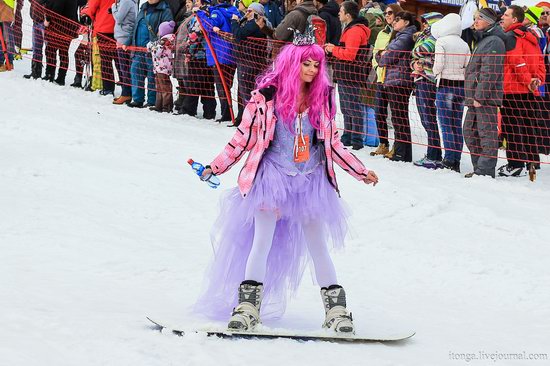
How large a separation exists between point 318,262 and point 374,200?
3783 mm

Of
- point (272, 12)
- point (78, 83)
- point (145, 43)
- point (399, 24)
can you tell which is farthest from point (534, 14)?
point (78, 83)

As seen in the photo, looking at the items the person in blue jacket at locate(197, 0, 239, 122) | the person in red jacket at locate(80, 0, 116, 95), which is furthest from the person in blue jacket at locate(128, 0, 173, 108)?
the person in blue jacket at locate(197, 0, 239, 122)

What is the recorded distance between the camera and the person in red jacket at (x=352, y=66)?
11.3 metres

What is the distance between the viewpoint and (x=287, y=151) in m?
5.25

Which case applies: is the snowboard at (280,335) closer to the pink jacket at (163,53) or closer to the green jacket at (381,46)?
the green jacket at (381,46)

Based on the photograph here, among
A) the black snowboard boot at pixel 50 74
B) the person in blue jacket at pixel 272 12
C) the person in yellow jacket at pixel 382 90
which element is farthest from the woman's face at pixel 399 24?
the black snowboard boot at pixel 50 74

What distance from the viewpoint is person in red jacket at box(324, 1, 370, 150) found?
11.3m

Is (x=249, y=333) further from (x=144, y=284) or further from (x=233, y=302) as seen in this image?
(x=144, y=284)

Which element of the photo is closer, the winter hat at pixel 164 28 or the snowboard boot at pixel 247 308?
the snowboard boot at pixel 247 308

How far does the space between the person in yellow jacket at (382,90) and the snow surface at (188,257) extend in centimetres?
30

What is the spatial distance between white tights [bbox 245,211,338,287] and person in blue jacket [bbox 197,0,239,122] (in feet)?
25.2

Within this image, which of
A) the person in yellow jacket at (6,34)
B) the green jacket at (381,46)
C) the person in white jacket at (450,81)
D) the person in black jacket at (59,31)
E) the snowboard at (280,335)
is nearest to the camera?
the snowboard at (280,335)

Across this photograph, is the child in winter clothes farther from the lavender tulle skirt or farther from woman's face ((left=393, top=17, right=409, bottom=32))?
the lavender tulle skirt

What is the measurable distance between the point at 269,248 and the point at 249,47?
291 inches
